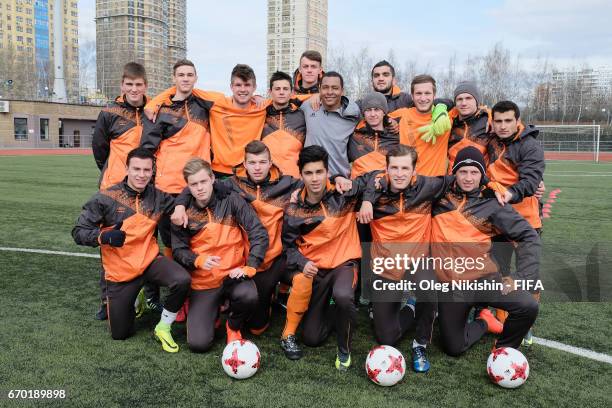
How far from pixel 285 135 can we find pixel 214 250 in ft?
4.02

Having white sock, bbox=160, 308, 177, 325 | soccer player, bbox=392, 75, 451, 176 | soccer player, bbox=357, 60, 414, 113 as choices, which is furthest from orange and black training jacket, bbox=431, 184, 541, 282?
white sock, bbox=160, 308, 177, 325

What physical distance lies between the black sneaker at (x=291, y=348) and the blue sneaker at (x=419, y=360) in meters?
0.81

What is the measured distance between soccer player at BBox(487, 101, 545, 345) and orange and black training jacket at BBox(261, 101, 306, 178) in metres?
1.65

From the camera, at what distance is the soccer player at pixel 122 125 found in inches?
176

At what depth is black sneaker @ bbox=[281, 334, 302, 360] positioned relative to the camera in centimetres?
356

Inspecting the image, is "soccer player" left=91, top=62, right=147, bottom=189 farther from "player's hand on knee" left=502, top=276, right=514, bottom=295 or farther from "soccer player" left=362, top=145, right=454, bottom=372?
"player's hand on knee" left=502, top=276, right=514, bottom=295

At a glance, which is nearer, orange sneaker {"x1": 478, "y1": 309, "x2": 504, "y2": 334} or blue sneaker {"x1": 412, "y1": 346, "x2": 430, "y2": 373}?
blue sneaker {"x1": 412, "y1": 346, "x2": 430, "y2": 373}

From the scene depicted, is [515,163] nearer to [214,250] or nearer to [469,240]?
[469,240]

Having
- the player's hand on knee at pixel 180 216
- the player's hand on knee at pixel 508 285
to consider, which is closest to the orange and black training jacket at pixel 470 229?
the player's hand on knee at pixel 508 285

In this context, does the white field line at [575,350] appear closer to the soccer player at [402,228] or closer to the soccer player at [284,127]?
the soccer player at [402,228]

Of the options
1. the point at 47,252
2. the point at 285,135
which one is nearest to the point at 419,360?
the point at 285,135

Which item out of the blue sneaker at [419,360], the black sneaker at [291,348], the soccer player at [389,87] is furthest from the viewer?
the soccer player at [389,87]

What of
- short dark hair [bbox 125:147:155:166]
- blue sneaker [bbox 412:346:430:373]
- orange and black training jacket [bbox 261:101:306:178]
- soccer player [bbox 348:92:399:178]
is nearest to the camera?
blue sneaker [bbox 412:346:430:373]

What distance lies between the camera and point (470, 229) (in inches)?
145
